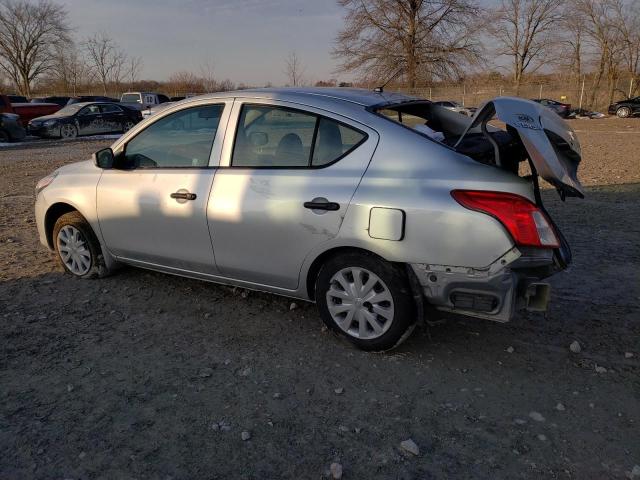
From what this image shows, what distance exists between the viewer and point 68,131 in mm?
20406

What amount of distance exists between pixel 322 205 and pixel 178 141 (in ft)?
4.70

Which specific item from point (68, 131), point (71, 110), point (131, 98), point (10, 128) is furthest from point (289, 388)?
point (131, 98)

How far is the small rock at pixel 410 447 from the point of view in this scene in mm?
2559

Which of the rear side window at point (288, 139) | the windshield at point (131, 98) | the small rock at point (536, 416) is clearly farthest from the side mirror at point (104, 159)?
the windshield at point (131, 98)

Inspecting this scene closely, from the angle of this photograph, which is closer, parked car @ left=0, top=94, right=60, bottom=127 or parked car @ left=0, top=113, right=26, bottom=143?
parked car @ left=0, top=113, right=26, bottom=143

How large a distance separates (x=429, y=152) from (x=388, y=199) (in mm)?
367

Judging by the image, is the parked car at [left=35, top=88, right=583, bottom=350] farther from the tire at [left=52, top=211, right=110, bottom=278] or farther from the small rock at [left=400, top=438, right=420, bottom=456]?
the small rock at [left=400, top=438, right=420, bottom=456]

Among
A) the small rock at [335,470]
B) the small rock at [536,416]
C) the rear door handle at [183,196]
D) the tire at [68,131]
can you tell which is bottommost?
the small rock at [335,470]

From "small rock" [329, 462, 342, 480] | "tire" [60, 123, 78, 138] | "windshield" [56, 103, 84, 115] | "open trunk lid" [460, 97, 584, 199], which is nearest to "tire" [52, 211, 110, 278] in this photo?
"small rock" [329, 462, 342, 480]

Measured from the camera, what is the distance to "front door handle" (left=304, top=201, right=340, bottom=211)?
3305mm

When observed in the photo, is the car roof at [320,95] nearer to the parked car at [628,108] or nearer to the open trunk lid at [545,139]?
the open trunk lid at [545,139]

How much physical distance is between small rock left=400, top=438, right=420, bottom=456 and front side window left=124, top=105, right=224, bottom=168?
235 cm

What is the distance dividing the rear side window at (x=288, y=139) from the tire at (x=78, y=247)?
1706 millimetres

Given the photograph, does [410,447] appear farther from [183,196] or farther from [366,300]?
[183,196]
